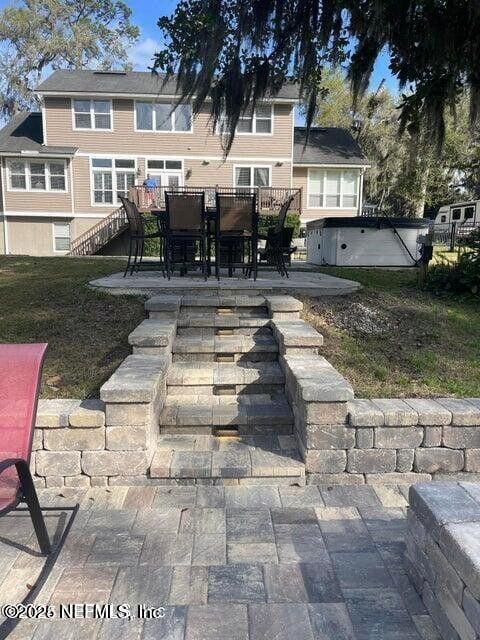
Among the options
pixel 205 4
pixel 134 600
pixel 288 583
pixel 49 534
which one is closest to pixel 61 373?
pixel 49 534

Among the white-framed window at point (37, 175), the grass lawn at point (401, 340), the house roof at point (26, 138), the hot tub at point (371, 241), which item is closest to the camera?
the grass lawn at point (401, 340)

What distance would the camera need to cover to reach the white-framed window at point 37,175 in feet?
59.5

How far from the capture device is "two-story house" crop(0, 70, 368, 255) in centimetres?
1786

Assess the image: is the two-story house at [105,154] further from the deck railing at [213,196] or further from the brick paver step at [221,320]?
the brick paver step at [221,320]

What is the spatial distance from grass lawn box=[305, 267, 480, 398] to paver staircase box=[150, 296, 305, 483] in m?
0.54

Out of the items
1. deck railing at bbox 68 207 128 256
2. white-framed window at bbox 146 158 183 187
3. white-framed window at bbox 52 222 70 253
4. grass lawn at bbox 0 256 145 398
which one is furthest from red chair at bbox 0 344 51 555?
white-framed window at bbox 52 222 70 253

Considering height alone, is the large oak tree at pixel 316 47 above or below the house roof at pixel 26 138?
below

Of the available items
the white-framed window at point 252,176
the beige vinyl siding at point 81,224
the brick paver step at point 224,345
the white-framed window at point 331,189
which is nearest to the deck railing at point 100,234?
the beige vinyl siding at point 81,224

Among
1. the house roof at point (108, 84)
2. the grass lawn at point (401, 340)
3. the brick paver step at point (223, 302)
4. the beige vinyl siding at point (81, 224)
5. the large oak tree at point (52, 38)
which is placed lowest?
the grass lawn at point (401, 340)

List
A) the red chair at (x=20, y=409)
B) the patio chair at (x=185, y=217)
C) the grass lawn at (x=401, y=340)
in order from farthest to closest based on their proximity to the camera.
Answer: the patio chair at (x=185, y=217) → the grass lawn at (x=401, y=340) → the red chair at (x=20, y=409)

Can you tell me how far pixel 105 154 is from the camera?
714 inches

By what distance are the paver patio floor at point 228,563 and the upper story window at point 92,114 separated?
18060 millimetres

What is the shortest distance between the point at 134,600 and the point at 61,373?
1.96 meters

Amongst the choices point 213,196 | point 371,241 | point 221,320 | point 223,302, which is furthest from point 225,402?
point 213,196
